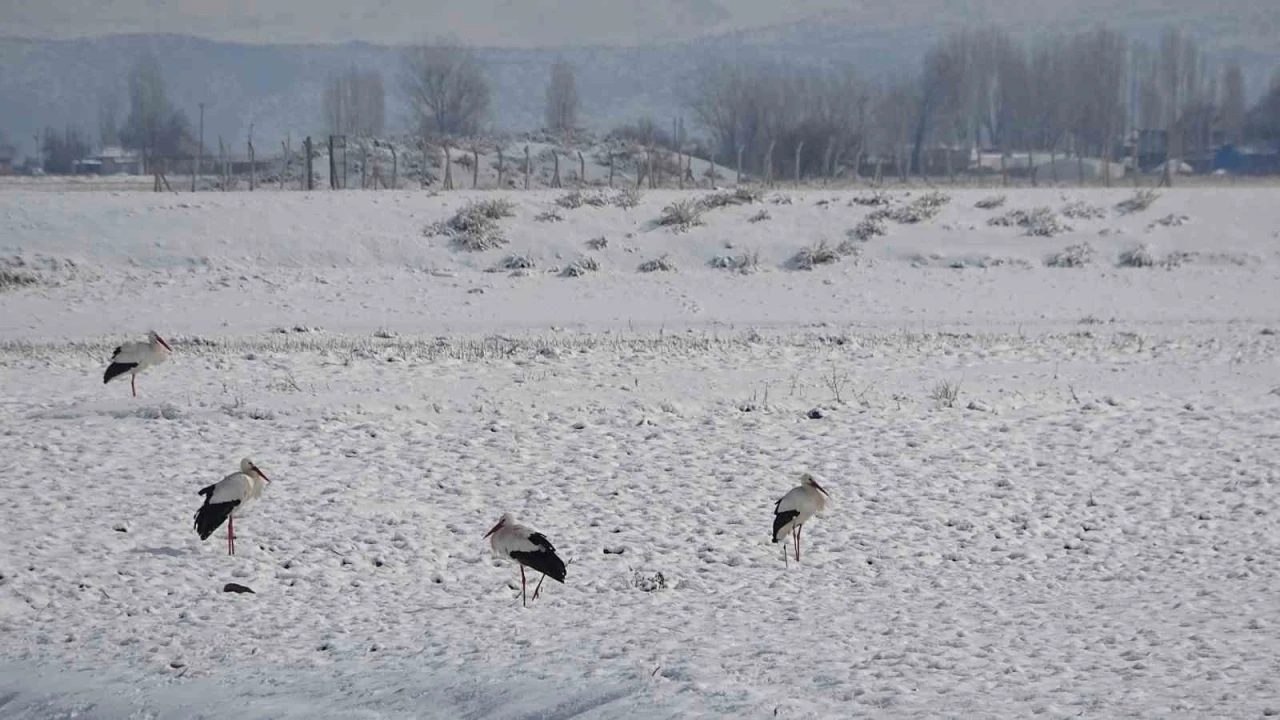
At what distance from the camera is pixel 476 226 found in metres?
35.7

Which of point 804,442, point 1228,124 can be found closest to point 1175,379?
point 804,442

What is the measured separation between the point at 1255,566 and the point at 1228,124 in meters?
134

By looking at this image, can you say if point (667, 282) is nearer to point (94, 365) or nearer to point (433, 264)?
point (433, 264)

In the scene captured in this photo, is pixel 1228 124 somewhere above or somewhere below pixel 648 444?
above

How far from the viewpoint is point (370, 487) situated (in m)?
13.3

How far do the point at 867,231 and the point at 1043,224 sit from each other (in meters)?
4.94

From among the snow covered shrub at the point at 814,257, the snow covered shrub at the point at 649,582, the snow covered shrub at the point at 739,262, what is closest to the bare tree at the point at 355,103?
the snow covered shrub at the point at 739,262

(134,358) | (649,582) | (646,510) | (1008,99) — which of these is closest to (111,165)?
(1008,99)

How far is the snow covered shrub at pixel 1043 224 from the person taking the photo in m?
36.5

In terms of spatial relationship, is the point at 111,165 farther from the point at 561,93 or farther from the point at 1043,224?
the point at 1043,224

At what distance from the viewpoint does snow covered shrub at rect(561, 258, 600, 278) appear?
3322cm

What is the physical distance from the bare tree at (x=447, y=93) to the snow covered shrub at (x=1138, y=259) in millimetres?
A: 89401

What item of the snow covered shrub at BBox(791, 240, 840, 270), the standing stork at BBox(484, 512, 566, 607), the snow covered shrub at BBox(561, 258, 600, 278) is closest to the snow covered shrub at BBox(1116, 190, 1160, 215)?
the snow covered shrub at BBox(791, 240, 840, 270)

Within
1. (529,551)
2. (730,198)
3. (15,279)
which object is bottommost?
(529,551)
